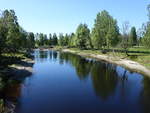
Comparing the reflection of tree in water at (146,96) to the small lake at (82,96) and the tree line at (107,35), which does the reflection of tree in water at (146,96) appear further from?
the tree line at (107,35)

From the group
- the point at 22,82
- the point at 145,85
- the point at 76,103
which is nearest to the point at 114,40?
the point at 145,85

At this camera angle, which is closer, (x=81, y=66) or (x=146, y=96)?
(x=146, y=96)

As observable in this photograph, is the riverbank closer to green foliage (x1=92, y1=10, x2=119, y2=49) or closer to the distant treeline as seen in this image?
the distant treeline

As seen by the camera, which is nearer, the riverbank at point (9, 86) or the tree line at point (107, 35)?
the riverbank at point (9, 86)

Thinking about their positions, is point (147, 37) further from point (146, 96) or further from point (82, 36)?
point (82, 36)

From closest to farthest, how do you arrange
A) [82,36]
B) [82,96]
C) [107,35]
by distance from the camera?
[82,96] < [107,35] < [82,36]

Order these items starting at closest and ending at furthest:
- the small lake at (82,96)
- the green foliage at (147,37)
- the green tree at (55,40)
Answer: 1. the small lake at (82,96)
2. the green foliage at (147,37)
3. the green tree at (55,40)

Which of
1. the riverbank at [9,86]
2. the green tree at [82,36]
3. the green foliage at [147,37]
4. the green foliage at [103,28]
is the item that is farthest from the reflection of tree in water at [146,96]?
the green tree at [82,36]

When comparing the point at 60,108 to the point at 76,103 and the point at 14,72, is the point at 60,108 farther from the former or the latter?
the point at 14,72

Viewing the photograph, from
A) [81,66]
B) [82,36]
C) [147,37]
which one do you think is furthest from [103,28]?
[81,66]

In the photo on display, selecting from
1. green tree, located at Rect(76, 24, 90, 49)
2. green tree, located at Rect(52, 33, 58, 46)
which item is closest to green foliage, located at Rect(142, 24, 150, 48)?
green tree, located at Rect(76, 24, 90, 49)

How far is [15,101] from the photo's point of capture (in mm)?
21547

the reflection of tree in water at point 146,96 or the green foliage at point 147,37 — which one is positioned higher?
the green foliage at point 147,37

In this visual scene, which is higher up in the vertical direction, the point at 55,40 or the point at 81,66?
the point at 55,40
